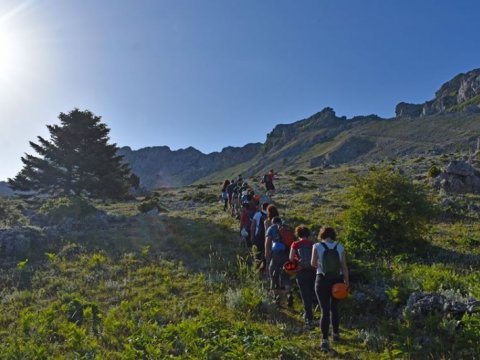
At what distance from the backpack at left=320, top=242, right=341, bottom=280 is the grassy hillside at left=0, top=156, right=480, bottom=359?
45.9 inches

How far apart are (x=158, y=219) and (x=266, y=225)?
37.3ft

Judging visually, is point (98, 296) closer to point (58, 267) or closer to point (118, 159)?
point (58, 267)

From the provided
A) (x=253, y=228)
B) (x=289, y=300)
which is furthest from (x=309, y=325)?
(x=253, y=228)

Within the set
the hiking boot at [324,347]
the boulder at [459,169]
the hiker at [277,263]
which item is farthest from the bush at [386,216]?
the boulder at [459,169]

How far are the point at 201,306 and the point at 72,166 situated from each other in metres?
35.5

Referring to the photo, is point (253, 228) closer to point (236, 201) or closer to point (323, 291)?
point (323, 291)

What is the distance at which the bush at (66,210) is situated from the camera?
75.0 feet

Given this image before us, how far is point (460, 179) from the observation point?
82.9 ft

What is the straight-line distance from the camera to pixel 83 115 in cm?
4300

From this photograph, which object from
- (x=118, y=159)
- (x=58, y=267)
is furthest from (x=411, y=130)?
(x=58, y=267)

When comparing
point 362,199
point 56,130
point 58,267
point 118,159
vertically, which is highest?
point 56,130

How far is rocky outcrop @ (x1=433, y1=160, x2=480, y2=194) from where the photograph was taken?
2495cm

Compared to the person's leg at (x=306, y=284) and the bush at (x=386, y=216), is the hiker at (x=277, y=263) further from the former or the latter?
the bush at (x=386, y=216)

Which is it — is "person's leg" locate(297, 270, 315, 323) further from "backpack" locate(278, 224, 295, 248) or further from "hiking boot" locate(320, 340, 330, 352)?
"backpack" locate(278, 224, 295, 248)
